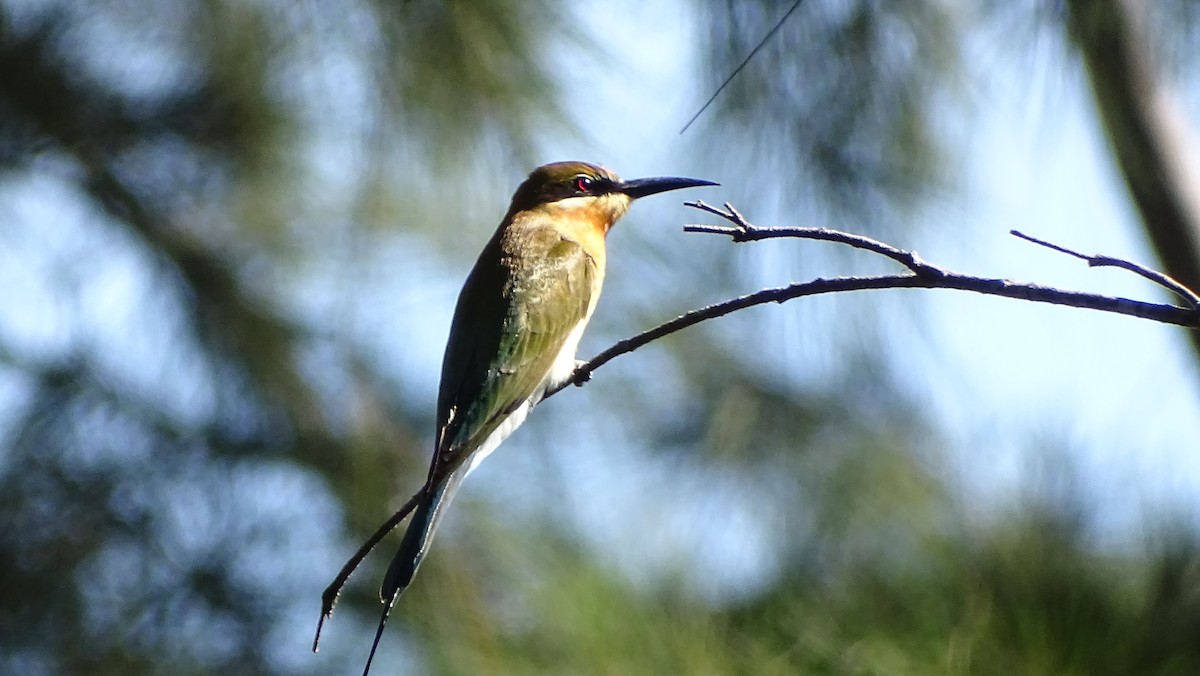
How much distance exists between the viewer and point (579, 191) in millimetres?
1908

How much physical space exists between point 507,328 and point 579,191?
36cm

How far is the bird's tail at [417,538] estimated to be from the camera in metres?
1.13

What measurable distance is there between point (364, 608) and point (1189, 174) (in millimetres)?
1564

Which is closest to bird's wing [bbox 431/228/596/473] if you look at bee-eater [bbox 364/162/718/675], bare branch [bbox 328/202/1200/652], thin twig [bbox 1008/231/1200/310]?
bee-eater [bbox 364/162/718/675]

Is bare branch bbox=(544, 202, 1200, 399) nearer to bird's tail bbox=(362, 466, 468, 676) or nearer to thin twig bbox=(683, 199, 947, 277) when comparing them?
thin twig bbox=(683, 199, 947, 277)

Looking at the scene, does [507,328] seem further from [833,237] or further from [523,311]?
[833,237]

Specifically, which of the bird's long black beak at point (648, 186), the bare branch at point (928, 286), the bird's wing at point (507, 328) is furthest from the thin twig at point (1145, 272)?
the bird's long black beak at point (648, 186)

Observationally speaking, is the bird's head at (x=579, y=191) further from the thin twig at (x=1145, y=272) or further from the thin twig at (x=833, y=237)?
the thin twig at (x=1145, y=272)

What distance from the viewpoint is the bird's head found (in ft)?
6.19

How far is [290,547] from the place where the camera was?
2.57 metres

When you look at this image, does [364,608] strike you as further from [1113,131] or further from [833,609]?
[1113,131]

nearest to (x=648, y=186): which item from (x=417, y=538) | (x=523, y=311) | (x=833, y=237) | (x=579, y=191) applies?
(x=579, y=191)

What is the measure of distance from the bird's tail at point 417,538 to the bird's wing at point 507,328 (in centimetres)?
4

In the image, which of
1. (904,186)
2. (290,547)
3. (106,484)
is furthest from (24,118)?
(904,186)
